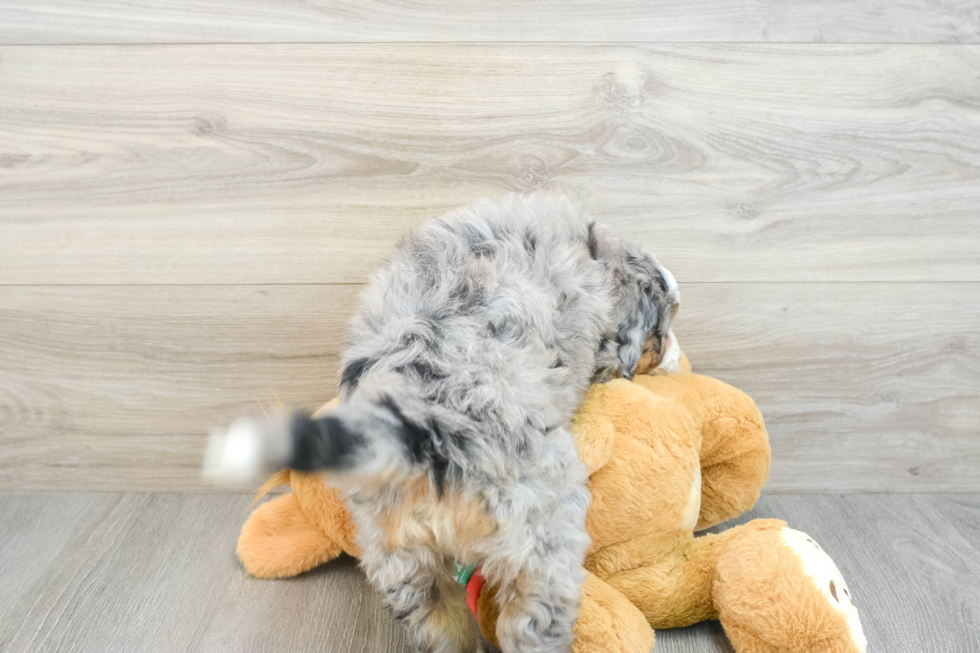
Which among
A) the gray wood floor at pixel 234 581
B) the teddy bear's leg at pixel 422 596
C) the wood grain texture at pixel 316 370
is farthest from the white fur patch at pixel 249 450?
the wood grain texture at pixel 316 370

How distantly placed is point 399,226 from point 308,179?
19 centimetres

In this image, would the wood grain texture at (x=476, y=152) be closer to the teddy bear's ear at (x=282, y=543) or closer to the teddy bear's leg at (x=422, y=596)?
the teddy bear's ear at (x=282, y=543)

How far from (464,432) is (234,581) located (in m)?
0.67

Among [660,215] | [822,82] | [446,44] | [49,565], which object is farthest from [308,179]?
[822,82]

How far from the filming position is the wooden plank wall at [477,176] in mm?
1222

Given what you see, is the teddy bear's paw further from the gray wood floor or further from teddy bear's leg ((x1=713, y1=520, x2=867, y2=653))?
the gray wood floor

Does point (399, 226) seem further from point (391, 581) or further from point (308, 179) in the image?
point (391, 581)

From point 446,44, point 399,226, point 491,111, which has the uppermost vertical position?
point 446,44

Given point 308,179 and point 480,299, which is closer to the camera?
point 480,299

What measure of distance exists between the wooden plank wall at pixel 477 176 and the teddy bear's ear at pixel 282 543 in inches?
9.6

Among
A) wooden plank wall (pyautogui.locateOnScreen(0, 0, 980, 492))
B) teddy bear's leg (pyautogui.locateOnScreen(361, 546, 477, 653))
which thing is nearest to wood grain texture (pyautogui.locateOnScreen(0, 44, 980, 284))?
wooden plank wall (pyautogui.locateOnScreen(0, 0, 980, 492))

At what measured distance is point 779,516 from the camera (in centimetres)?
135

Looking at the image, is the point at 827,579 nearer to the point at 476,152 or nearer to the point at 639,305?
the point at 639,305

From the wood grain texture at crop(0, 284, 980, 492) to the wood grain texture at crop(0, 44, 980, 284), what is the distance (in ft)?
0.18
